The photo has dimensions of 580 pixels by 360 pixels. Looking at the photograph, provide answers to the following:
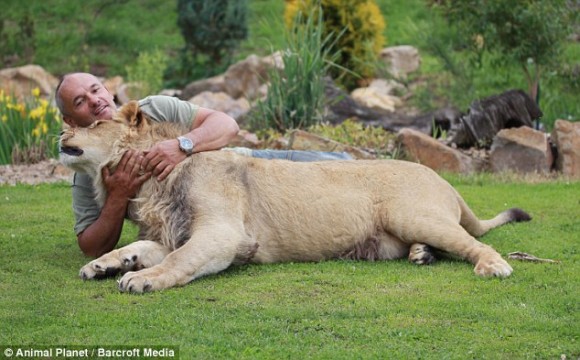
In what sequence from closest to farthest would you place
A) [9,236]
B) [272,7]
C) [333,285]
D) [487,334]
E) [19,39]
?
[487,334]
[333,285]
[9,236]
[19,39]
[272,7]

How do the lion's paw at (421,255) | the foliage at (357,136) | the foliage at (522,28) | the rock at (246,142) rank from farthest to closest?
the foliage at (522,28) → the foliage at (357,136) → the rock at (246,142) → the lion's paw at (421,255)

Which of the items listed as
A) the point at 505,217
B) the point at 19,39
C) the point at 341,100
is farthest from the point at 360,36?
the point at 505,217

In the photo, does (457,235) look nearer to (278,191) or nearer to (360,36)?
(278,191)

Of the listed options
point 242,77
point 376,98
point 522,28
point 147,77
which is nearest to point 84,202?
point 522,28

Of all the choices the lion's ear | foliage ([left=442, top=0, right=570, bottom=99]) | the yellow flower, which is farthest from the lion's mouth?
foliage ([left=442, top=0, right=570, bottom=99])

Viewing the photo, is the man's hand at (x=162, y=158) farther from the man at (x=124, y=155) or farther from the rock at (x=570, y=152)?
the rock at (x=570, y=152)

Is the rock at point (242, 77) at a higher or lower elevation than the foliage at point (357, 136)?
lower

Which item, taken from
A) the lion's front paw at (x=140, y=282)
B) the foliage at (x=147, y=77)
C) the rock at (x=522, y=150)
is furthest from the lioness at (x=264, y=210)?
the foliage at (x=147, y=77)

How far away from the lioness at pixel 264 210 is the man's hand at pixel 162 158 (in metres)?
0.05

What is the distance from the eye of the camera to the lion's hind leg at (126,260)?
600 centimetres

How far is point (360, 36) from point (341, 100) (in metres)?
4.68

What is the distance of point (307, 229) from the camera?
21.7 ft

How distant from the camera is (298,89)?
12.0 metres

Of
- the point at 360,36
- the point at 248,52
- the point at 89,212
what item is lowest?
the point at 248,52
